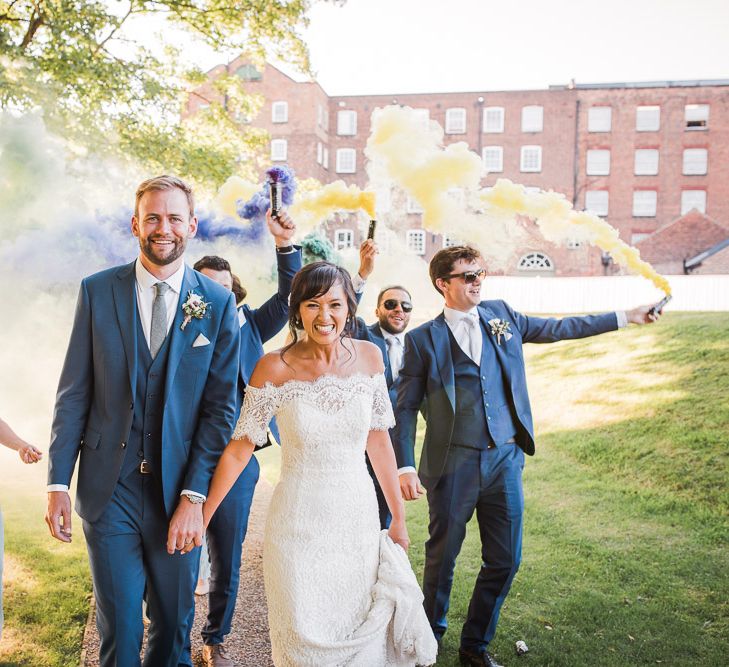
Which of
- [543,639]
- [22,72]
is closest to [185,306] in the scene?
[543,639]

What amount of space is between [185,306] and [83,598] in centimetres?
396

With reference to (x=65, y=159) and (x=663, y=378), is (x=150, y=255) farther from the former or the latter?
(x=663, y=378)

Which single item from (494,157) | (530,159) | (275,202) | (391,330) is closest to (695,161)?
(530,159)

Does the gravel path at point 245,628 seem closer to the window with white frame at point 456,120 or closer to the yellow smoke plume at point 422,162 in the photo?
the yellow smoke plume at point 422,162

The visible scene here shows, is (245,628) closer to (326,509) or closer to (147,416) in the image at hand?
(326,509)

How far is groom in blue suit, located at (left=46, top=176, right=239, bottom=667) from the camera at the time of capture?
322cm

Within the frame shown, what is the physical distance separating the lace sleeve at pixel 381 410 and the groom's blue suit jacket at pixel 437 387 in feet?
3.46

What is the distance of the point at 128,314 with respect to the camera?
3.28m

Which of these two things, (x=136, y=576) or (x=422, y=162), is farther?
(x=422, y=162)

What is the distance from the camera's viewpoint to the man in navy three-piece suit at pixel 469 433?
4.65 metres

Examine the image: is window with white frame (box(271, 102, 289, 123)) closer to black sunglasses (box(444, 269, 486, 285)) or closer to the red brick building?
the red brick building

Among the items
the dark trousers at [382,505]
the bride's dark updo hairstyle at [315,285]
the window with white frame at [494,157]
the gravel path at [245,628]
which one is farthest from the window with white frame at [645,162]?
the bride's dark updo hairstyle at [315,285]

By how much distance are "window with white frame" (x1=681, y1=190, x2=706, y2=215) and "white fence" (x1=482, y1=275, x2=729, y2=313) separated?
20818mm

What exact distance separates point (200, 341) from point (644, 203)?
42899 mm
